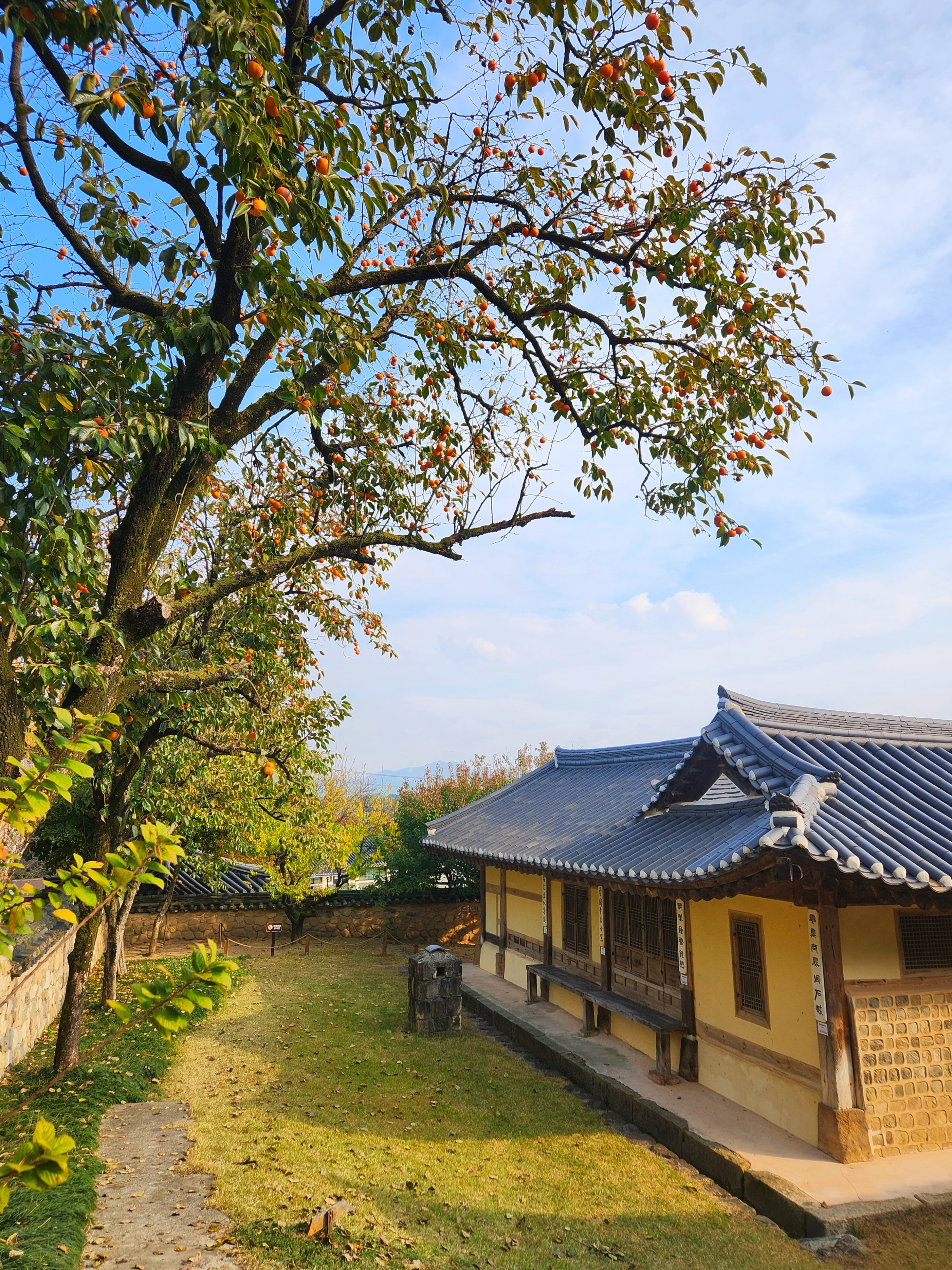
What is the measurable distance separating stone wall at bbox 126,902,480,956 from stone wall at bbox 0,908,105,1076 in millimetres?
5694

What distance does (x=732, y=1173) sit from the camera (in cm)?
709

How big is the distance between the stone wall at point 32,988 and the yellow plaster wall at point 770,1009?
752 centimetres

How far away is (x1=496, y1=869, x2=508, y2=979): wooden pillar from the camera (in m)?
16.6

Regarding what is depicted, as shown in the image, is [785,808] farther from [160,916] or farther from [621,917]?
[160,916]

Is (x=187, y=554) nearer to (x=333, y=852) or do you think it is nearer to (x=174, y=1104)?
(x=174, y=1104)

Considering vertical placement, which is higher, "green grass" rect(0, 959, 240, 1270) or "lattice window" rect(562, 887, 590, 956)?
"lattice window" rect(562, 887, 590, 956)

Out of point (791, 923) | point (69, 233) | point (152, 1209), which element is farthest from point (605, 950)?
point (69, 233)

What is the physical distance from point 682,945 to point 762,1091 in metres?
1.92

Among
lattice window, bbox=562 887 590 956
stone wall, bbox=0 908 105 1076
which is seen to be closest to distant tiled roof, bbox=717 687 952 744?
lattice window, bbox=562 887 590 956

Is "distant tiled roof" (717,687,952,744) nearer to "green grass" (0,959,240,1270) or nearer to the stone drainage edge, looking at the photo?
the stone drainage edge

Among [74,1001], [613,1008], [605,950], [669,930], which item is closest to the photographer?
[74,1001]

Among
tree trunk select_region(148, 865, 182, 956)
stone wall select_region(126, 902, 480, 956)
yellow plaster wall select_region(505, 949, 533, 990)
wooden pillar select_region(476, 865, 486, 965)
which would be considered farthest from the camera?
stone wall select_region(126, 902, 480, 956)

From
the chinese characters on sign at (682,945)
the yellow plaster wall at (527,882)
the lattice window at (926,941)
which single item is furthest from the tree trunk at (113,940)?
the lattice window at (926,941)

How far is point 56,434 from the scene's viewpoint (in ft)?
13.6
